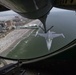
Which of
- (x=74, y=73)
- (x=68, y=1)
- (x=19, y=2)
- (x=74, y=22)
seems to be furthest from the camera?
(x=74, y=22)

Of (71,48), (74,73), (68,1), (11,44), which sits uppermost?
(68,1)

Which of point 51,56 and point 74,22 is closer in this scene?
point 51,56

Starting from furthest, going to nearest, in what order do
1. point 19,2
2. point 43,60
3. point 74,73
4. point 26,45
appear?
point 26,45 → point 43,60 → point 74,73 → point 19,2

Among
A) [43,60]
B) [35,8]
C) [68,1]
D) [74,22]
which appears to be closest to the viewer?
[35,8]

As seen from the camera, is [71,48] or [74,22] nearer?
[71,48]

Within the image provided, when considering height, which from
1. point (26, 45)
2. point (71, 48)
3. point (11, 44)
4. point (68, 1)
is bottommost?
point (26, 45)

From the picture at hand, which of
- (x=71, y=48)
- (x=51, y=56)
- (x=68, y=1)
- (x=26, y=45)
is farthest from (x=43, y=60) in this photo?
(x=26, y=45)

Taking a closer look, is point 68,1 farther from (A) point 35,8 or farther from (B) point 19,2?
(B) point 19,2

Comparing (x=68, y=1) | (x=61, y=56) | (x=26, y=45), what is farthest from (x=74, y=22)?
(x=68, y=1)

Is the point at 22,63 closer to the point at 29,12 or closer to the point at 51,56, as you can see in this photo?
the point at 51,56

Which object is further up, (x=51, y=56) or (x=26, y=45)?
(x=51, y=56)
